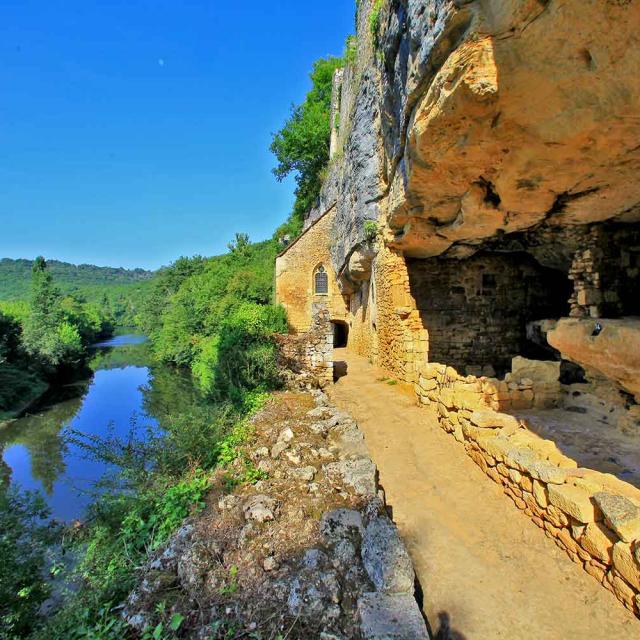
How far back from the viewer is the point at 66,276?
392 ft

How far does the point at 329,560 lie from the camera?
266cm

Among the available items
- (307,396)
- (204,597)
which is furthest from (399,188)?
(204,597)

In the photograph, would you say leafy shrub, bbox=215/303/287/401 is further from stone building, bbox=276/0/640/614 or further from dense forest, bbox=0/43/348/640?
stone building, bbox=276/0/640/614

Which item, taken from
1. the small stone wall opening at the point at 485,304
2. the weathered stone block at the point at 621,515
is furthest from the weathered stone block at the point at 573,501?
the small stone wall opening at the point at 485,304

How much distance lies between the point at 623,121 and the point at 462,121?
66.6 inches

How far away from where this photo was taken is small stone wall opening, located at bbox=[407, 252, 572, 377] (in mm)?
9953

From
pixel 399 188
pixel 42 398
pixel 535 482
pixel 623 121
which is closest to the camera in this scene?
pixel 535 482

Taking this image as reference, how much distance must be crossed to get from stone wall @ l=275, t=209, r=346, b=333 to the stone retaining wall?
414 inches

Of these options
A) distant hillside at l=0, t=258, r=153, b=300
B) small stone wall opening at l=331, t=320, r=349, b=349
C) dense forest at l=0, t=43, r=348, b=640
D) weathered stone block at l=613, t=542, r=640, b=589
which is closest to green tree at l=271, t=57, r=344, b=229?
dense forest at l=0, t=43, r=348, b=640

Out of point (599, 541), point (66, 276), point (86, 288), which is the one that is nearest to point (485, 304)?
point (599, 541)

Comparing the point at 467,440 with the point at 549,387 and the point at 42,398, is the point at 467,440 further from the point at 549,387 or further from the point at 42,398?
the point at 42,398

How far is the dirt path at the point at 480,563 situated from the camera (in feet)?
8.21

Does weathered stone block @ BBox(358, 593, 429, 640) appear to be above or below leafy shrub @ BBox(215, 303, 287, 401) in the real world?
below

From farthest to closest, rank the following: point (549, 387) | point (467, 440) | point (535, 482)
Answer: point (549, 387)
point (467, 440)
point (535, 482)
